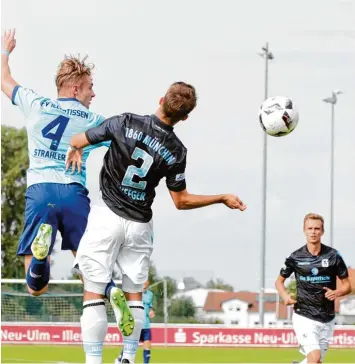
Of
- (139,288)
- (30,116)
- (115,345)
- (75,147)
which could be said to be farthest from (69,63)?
(115,345)

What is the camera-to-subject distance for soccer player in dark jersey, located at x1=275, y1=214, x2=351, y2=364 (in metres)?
12.6

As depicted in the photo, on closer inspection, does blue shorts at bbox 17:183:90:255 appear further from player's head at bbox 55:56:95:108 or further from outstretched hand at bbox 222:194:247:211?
outstretched hand at bbox 222:194:247:211

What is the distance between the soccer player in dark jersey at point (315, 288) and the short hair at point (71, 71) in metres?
4.19

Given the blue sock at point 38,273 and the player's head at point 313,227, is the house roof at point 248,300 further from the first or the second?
the blue sock at point 38,273

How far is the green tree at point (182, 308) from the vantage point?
40.6 m

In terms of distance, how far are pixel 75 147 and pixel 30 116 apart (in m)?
1.10

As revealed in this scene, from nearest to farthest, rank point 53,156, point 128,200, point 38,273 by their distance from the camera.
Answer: point 128,200, point 53,156, point 38,273

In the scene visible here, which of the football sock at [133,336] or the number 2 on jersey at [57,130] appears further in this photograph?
the number 2 on jersey at [57,130]

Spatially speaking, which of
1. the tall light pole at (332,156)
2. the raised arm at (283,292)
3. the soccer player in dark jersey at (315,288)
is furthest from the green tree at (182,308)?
the soccer player in dark jersey at (315,288)

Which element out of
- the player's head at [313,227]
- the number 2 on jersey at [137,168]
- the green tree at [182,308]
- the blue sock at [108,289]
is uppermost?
the number 2 on jersey at [137,168]

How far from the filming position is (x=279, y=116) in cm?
1143

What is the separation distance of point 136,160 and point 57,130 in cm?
125

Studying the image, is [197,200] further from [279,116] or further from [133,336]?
[279,116]

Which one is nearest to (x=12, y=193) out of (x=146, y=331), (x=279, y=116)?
(x=146, y=331)
